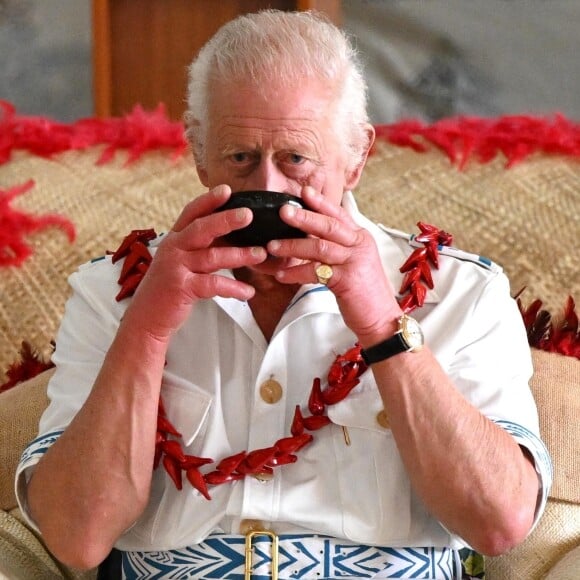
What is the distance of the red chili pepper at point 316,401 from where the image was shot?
126cm

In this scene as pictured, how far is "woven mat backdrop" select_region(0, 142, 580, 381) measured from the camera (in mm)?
1687

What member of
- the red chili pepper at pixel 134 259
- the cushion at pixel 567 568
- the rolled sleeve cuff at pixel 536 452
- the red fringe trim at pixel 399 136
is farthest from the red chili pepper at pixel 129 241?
the cushion at pixel 567 568

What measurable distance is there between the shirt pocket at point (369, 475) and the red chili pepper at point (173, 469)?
8.0 inches

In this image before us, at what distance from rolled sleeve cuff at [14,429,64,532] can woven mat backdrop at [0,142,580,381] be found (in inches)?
17.0

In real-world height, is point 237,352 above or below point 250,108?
below

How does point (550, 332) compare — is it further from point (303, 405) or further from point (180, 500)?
point (180, 500)

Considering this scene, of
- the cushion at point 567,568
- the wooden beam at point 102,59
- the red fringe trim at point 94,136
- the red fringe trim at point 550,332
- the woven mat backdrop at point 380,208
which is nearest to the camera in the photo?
the cushion at point 567,568

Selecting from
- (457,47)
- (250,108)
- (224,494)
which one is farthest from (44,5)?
(224,494)

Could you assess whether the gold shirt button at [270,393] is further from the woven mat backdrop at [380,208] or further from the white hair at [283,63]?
the woven mat backdrop at [380,208]

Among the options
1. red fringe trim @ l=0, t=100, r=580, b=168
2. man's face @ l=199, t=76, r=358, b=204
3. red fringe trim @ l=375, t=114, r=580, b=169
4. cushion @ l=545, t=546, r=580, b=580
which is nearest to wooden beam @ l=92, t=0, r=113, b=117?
red fringe trim @ l=0, t=100, r=580, b=168

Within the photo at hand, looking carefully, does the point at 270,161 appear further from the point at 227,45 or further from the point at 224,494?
the point at 224,494

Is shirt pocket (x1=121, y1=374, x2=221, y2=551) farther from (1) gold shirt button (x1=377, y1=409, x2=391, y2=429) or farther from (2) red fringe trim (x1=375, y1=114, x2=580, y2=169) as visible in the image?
(2) red fringe trim (x1=375, y1=114, x2=580, y2=169)

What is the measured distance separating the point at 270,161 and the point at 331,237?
21 centimetres

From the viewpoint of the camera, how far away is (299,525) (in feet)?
4.12
